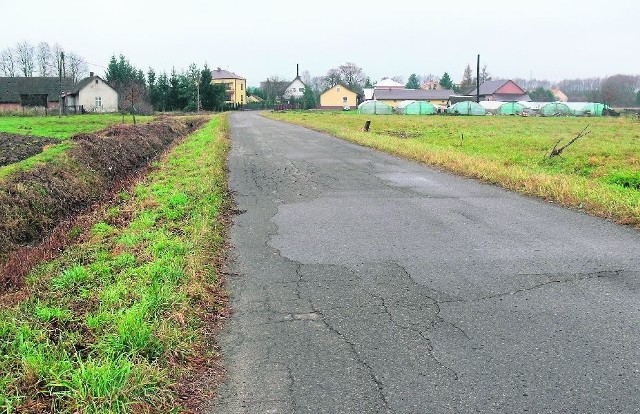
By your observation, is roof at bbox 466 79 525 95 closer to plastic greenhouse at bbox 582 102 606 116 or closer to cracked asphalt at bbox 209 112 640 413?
plastic greenhouse at bbox 582 102 606 116

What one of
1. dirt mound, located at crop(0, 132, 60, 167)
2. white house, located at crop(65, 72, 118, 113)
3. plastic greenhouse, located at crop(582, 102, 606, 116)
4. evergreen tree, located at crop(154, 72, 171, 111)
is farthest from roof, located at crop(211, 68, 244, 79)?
dirt mound, located at crop(0, 132, 60, 167)

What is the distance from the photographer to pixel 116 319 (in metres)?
4.02

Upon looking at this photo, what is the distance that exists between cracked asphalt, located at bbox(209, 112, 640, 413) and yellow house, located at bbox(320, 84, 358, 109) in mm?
94852

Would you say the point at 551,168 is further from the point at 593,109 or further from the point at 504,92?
the point at 504,92

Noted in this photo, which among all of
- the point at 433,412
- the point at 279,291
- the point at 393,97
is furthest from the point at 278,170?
the point at 393,97

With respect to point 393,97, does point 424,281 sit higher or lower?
lower

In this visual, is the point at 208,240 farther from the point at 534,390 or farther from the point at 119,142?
the point at 119,142

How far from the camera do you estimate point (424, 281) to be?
16.7 ft

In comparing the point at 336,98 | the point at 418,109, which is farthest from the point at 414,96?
the point at 418,109

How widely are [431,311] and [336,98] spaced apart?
99631mm

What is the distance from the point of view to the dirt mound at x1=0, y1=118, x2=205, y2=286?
9289 millimetres

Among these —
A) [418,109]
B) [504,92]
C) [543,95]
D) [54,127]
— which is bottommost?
[54,127]

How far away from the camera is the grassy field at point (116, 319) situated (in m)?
3.04

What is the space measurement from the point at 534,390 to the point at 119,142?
1865cm
